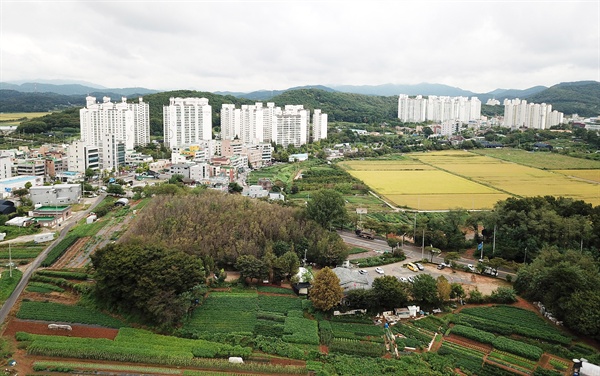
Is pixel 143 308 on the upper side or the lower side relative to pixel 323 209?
lower

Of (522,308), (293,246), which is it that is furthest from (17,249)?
(522,308)

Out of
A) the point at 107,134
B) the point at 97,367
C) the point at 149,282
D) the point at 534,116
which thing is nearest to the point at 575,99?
the point at 534,116

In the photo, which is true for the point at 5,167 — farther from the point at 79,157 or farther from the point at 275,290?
the point at 275,290

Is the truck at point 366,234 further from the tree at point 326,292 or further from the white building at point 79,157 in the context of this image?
the white building at point 79,157

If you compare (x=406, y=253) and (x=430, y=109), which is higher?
(x=430, y=109)

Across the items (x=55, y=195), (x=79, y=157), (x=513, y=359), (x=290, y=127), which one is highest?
(x=290, y=127)

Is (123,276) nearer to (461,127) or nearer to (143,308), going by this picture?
(143,308)

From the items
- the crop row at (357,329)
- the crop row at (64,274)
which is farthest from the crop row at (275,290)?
the crop row at (64,274)
